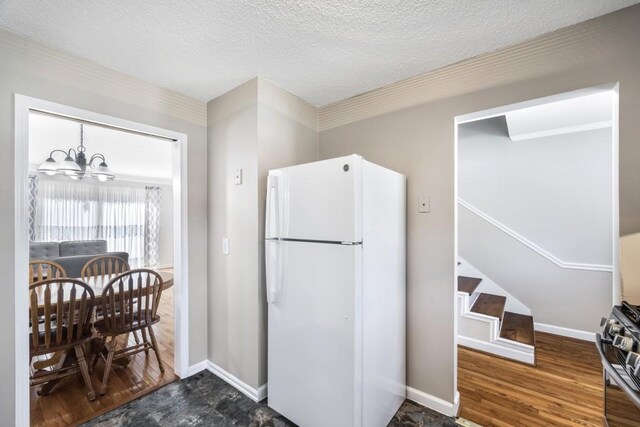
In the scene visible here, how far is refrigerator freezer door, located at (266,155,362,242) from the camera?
4.90 feet

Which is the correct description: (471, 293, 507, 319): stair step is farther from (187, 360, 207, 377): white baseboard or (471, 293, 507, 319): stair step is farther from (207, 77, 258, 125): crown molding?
(207, 77, 258, 125): crown molding

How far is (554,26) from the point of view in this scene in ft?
4.89

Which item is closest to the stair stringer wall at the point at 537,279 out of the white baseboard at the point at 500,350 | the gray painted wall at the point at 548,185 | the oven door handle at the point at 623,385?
the gray painted wall at the point at 548,185

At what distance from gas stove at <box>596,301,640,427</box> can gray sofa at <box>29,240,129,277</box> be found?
526cm

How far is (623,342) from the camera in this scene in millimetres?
A: 951

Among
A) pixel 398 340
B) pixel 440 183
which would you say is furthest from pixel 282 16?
pixel 398 340

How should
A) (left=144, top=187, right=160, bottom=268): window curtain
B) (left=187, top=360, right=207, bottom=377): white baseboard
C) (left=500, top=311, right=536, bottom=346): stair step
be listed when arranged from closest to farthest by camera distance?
(left=187, top=360, right=207, bottom=377): white baseboard → (left=500, top=311, right=536, bottom=346): stair step → (left=144, top=187, right=160, bottom=268): window curtain

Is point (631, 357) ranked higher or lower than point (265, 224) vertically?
lower

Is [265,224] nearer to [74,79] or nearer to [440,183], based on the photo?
[440,183]

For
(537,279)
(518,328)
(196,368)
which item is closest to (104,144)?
(196,368)

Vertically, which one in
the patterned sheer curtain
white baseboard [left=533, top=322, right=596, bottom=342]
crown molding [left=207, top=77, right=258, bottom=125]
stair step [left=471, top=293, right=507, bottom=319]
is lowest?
white baseboard [left=533, top=322, right=596, bottom=342]

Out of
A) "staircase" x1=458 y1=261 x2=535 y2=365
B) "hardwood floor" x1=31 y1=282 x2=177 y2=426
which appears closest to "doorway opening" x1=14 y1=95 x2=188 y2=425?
"hardwood floor" x1=31 y1=282 x2=177 y2=426

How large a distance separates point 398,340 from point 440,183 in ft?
3.80

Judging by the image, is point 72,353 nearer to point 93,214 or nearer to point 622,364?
point 622,364
